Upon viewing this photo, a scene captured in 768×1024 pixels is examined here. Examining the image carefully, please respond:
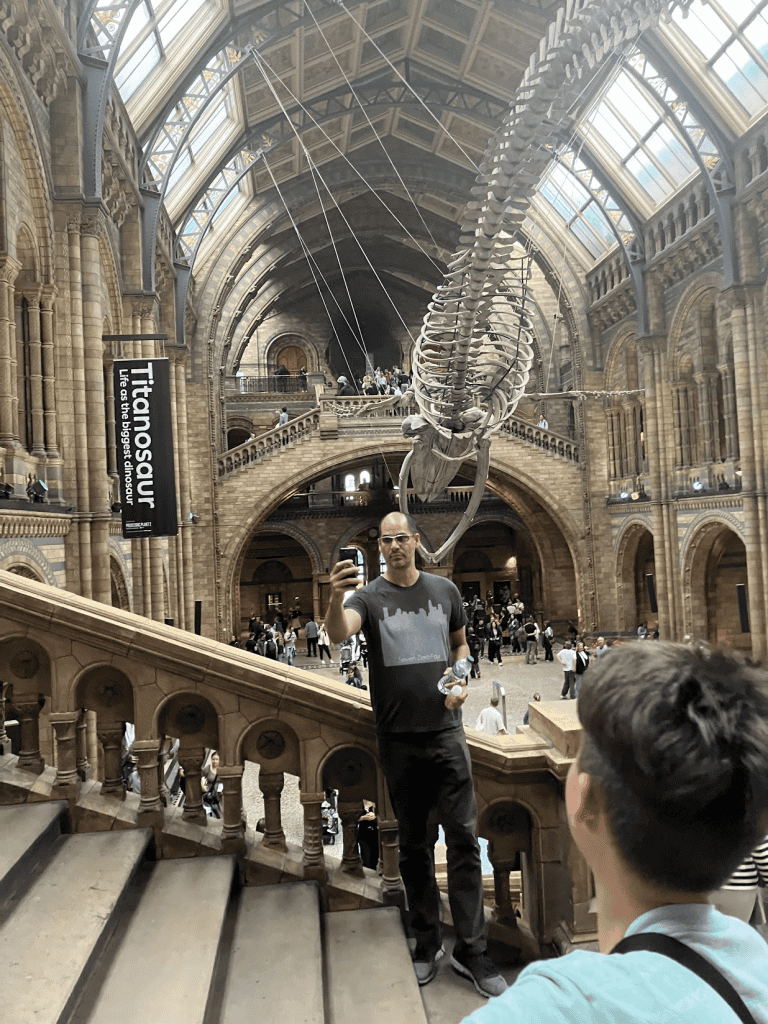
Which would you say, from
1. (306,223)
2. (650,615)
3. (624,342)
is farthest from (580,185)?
(650,615)

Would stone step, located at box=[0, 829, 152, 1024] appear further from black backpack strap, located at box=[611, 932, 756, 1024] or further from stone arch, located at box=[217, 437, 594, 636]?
stone arch, located at box=[217, 437, 594, 636]

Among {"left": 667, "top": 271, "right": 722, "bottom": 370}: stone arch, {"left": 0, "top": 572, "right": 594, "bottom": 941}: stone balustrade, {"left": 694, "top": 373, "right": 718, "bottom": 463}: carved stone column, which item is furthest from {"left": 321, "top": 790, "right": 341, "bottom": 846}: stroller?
{"left": 667, "top": 271, "right": 722, "bottom": 370}: stone arch

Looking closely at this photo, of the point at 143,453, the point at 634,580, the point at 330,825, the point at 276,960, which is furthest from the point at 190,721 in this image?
the point at 634,580

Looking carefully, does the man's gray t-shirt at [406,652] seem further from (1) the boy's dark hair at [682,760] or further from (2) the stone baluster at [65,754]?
(1) the boy's dark hair at [682,760]

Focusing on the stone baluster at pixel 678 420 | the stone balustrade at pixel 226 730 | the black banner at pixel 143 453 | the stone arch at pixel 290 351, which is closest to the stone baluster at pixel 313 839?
the stone balustrade at pixel 226 730

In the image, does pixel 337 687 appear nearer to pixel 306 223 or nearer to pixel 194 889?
pixel 194 889

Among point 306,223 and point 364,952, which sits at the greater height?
point 306,223

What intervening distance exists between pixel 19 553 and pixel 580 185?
1799 cm

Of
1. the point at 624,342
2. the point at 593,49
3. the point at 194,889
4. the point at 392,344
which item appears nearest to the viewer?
the point at 194,889

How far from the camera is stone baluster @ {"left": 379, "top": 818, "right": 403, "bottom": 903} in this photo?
9.64 feet

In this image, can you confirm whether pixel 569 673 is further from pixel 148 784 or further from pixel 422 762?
pixel 148 784

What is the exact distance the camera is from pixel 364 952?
8.66 feet

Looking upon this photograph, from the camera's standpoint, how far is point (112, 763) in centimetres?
299

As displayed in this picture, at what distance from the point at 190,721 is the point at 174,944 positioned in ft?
2.80
